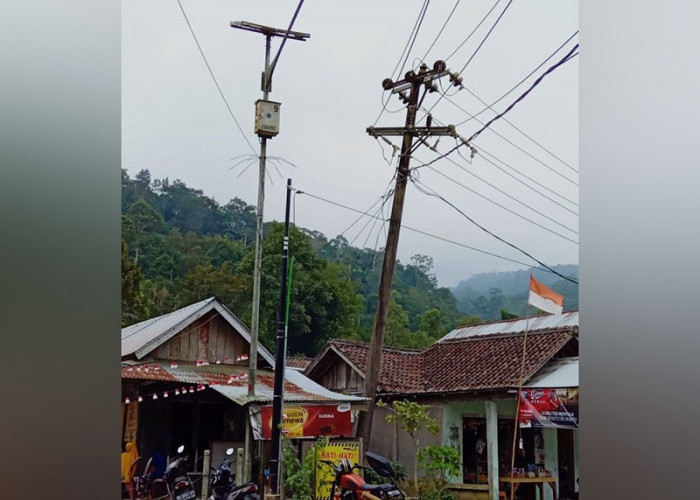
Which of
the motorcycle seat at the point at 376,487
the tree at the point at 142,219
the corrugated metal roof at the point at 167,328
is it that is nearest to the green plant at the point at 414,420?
the motorcycle seat at the point at 376,487

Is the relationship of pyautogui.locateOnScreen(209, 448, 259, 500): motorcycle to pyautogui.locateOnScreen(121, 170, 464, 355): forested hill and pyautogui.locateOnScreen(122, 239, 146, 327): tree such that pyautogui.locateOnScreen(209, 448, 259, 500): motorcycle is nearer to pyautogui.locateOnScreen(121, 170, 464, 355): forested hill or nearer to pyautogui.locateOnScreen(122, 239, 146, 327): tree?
pyautogui.locateOnScreen(121, 170, 464, 355): forested hill

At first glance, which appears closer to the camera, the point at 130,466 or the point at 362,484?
the point at 130,466

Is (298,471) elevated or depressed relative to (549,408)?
depressed

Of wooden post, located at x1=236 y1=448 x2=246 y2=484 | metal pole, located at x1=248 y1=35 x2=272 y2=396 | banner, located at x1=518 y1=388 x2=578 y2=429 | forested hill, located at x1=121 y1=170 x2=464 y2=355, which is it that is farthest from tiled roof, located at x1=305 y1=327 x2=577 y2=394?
wooden post, located at x1=236 y1=448 x2=246 y2=484

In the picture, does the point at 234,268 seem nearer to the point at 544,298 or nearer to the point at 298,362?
the point at 298,362

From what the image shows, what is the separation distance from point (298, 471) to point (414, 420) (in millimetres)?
635

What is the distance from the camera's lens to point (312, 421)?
3.89 m

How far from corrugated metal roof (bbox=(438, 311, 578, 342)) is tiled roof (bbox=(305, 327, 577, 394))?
2 cm

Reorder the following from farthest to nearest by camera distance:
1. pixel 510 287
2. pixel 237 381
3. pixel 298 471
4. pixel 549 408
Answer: pixel 510 287, pixel 549 408, pixel 237 381, pixel 298 471

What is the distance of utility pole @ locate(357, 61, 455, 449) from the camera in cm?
401

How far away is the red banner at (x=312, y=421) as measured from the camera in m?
3.80

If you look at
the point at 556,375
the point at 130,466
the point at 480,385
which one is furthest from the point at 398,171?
the point at 130,466
